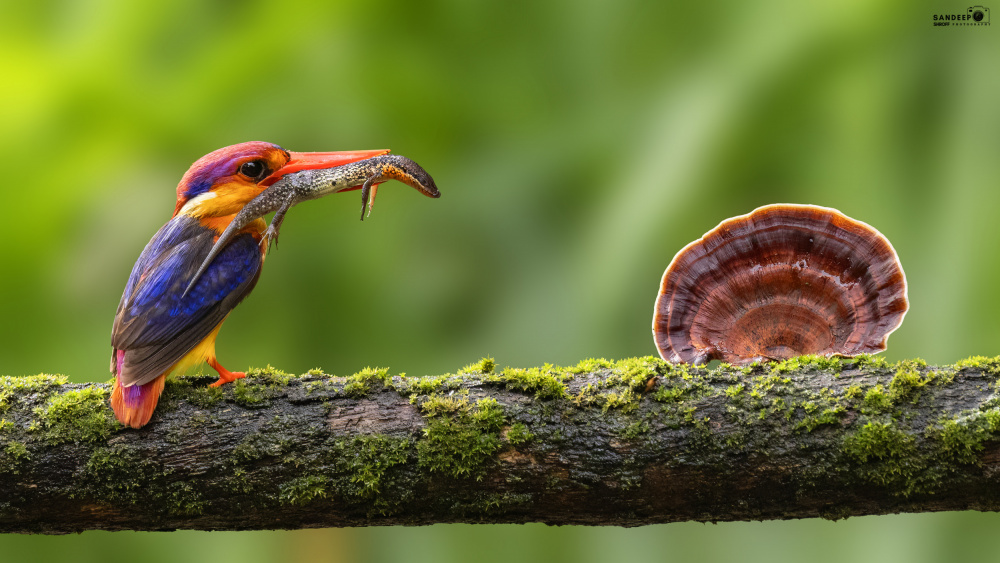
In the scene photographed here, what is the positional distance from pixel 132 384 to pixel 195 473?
0.30 meters

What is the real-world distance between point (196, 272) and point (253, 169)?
15.1 inches

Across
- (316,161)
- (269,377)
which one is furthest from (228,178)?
(269,377)

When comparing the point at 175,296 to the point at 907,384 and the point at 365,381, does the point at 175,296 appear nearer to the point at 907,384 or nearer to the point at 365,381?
the point at 365,381

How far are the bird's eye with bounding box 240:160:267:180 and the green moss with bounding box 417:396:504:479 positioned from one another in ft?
3.07

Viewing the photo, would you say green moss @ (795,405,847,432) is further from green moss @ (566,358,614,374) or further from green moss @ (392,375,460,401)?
green moss @ (392,375,460,401)

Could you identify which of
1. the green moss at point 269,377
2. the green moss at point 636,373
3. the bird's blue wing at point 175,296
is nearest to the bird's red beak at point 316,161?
the bird's blue wing at point 175,296

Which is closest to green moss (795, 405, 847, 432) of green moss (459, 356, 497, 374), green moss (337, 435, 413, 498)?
green moss (459, 356, 497, 374)

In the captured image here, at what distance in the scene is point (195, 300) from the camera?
240 centimetres

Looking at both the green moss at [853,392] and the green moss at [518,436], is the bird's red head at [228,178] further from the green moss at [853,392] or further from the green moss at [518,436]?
the green moss at [853,392]

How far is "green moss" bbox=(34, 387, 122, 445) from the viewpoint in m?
2.26

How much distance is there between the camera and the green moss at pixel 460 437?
2.20 m

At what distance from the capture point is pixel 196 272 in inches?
95.3

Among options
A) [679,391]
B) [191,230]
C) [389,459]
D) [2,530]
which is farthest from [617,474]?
[2,530]

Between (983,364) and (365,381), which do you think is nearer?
(983,364)
